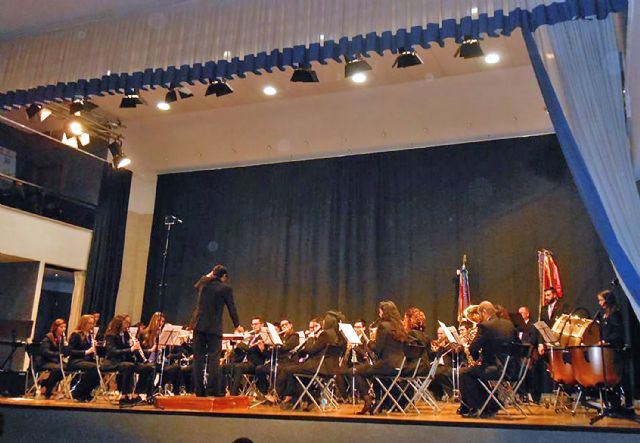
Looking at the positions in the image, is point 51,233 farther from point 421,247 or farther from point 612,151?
point 612,151

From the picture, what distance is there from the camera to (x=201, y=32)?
19.7 feet

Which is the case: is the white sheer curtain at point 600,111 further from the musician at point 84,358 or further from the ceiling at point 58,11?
the musician at point 84,358

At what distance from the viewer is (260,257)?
1444cm

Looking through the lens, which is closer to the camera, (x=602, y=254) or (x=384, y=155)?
(x=602, y=254)

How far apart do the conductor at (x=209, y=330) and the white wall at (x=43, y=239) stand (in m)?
6.27

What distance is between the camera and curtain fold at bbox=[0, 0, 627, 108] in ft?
16.3

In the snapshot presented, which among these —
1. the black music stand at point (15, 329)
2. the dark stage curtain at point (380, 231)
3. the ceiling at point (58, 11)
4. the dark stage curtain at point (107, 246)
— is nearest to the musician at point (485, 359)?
the ceiling at point (58, 11)

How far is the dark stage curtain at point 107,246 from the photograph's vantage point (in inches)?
552

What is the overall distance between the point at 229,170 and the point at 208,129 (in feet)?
5.15

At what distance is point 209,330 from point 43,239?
6962mm

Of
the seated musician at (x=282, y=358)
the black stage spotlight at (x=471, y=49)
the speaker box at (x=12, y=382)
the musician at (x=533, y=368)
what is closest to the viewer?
the black stage spotlight at (x=471, y=49)

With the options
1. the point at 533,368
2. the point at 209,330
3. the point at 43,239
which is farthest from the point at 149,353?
the point at 533,368

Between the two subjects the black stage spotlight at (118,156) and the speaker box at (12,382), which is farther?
the black stage spotlight at (118,156)

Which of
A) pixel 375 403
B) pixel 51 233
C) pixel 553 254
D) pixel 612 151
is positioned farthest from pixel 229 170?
pixel 612 151
